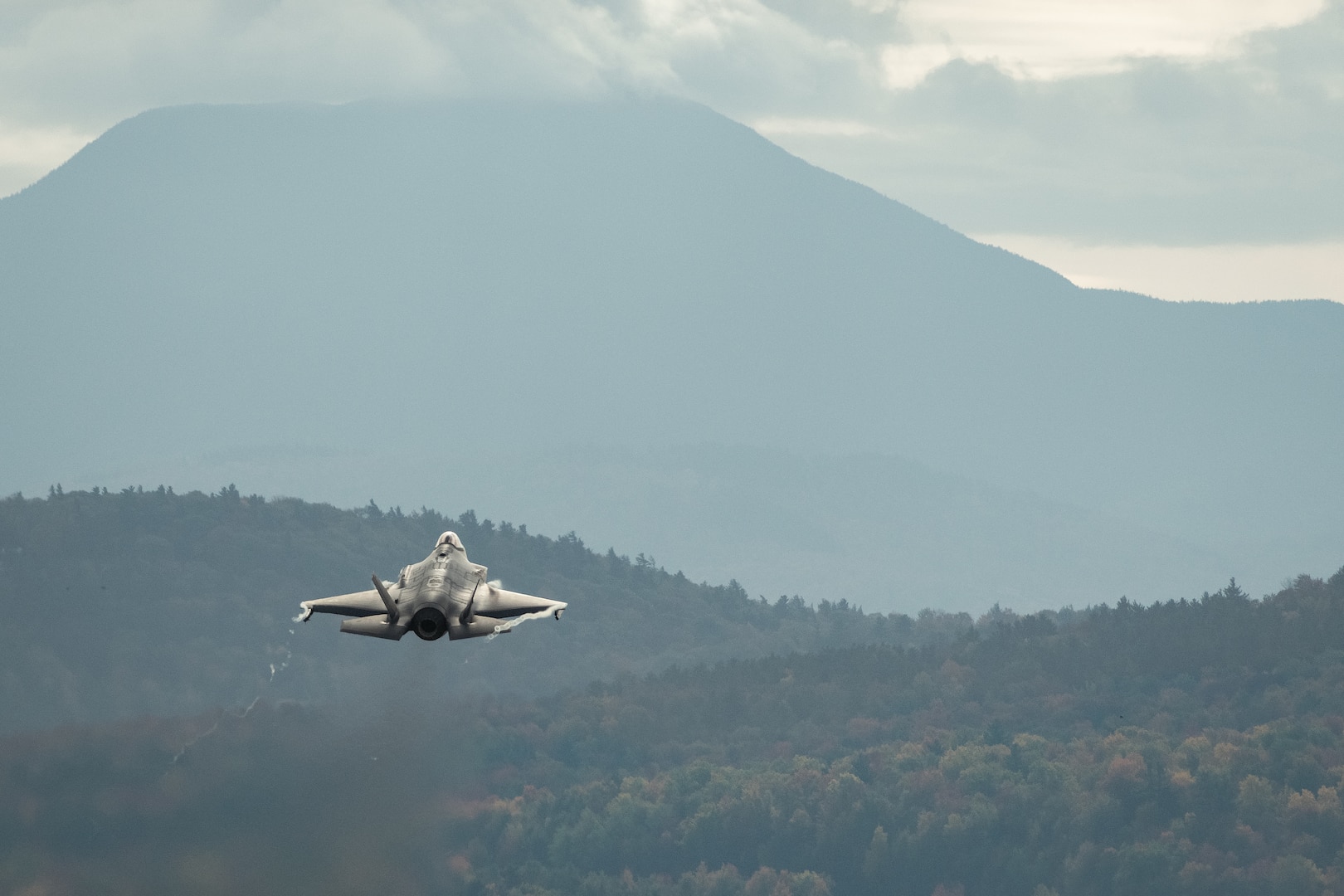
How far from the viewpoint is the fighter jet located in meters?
47.4

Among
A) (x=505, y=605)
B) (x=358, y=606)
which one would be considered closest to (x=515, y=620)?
(x=505, y=605)

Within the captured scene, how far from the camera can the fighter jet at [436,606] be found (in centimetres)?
4741

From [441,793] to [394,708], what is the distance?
1220 centimetres

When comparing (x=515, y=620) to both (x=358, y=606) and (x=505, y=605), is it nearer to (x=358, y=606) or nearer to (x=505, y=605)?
(x=505, y=605)

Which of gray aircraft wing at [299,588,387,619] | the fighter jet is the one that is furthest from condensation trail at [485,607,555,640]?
gray aircraft wing at [299,588,387,619]

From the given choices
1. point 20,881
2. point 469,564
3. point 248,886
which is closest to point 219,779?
point 248,886

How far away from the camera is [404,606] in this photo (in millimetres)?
47812

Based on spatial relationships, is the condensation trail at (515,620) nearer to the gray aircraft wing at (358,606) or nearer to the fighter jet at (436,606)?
the fighter jet at (436,606)

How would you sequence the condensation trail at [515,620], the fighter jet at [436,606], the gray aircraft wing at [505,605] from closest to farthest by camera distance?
the fighter jet at [436,606] → the condensation trail at [515,620] → the gray aircraft wing at [505,605]

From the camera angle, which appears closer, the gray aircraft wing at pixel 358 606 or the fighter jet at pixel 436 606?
the fighter jet at pixel 436 606

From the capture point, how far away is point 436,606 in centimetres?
4747

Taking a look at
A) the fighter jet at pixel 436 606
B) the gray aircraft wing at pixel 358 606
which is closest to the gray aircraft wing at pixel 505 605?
the fighter jet at pixel 436 606

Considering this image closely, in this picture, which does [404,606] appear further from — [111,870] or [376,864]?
[111,870]

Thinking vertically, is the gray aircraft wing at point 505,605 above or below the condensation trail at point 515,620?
above
